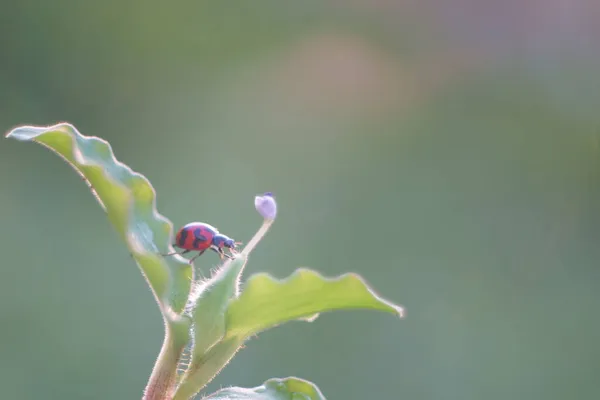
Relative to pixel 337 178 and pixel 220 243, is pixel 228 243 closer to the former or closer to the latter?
pixel 220 243

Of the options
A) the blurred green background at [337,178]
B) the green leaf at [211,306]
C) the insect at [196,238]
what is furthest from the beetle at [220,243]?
the blurred green background at [337,178]

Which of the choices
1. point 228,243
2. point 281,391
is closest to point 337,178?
point 228,243

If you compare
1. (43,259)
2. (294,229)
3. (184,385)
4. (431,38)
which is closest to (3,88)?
(43,259)

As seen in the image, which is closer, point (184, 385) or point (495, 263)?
point (184, 385)

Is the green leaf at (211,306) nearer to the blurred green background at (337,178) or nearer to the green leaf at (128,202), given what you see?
the green leaf at (128,202)

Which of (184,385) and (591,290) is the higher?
(591,290)

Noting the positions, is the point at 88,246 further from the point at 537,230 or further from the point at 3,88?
the point at 537,230

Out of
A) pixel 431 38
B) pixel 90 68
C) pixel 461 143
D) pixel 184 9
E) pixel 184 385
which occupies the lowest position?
pixel 184 385
